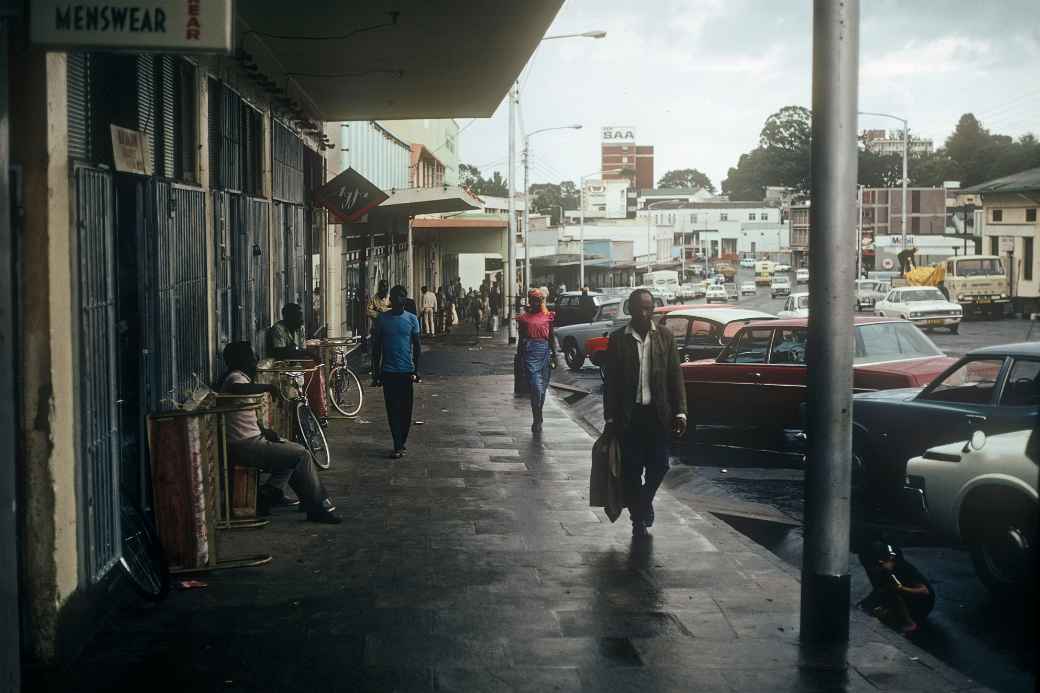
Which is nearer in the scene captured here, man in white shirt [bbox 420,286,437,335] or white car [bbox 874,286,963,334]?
man in white shirt [bbox 420,286,437,335]

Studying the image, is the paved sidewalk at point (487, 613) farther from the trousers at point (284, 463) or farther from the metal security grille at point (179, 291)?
the metal security grille at point (179, 291)

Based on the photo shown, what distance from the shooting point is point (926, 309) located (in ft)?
139

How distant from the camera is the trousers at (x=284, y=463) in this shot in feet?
30.3

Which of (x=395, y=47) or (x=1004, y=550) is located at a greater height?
(x=395, y=47)

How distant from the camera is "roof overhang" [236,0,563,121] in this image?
12.6 m

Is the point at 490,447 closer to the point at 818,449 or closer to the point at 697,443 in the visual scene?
the point at 697,443

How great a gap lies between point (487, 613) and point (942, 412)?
4772 millimetres

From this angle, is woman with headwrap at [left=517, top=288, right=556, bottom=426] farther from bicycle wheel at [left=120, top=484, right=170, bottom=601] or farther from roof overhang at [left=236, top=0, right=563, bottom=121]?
bicycle wheel at [left=120, top=484, right=170, bottom=601]

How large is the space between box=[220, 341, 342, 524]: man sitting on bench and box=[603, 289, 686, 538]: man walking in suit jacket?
236 cm

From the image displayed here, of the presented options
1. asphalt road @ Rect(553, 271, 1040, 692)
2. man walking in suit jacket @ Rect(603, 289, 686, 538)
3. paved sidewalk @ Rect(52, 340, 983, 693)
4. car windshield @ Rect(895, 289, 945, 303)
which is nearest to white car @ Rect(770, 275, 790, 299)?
car windshield @ Rect(895, 289, 945, 303)

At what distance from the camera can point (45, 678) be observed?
5.78m

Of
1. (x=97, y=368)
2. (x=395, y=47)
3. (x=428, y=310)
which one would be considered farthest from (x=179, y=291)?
(x=428, y=310)

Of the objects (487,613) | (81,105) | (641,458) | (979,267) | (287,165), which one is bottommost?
(487,613)

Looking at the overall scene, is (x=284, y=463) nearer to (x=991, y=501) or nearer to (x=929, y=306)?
(x=991, y=501)
